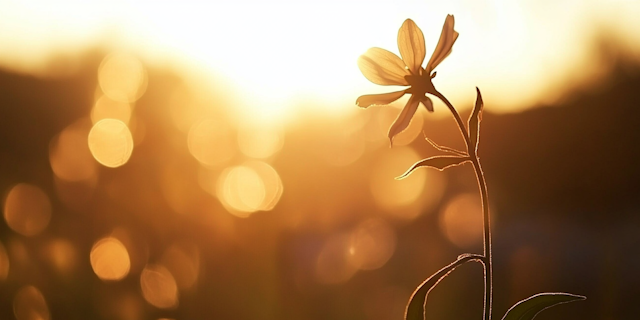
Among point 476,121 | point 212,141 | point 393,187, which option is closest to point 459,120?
point 476,121

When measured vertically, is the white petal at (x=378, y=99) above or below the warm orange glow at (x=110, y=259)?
above

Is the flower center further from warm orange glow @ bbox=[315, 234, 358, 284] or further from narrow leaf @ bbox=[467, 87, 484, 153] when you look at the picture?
warm orange glow @ bbox=[315, 234, 358, 284]

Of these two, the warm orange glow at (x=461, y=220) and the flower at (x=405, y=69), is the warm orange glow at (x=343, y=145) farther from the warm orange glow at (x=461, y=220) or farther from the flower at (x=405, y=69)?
the flower at (x=405, y=69)

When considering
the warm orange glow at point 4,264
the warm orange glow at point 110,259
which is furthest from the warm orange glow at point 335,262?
the warm orange glow at point 4,264

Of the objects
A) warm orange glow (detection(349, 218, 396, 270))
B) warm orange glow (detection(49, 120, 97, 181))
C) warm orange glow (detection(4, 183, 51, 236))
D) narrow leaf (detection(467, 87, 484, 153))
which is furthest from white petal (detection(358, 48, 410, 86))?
warm orange glow (detection(349, 218, 396, 270))

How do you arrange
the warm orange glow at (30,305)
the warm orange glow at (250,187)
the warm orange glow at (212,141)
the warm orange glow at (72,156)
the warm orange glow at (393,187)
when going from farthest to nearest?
the warm orange glow at (393,187), the warm orange glow at (212,141), the warm orange glow at (250,187), the warm orange glow at (72,156), the warm orange glow at (30,305)

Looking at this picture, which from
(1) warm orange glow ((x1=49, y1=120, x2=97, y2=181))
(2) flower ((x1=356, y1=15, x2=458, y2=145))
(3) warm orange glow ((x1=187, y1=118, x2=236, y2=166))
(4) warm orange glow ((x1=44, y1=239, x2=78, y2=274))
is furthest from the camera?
(3) warm orange glow ((x1=187, y1=118, x2=236, y2=166))
